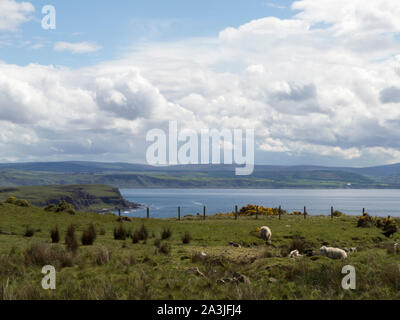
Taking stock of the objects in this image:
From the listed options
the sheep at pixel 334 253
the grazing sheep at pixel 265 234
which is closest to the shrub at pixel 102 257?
the sheep at pixel 334 253

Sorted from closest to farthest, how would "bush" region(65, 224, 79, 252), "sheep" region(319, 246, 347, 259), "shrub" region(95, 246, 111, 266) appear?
"shrub" region(95, 246, 111, 266)
"sheep" region(319, 246, 347, 259)
"bush" region(65, 224, 79, 252)

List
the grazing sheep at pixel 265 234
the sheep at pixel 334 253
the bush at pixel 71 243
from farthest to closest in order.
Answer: the grazing sheep at pixel 265 234, the bush at pixel 71 243, the sheep at pixel 334 253

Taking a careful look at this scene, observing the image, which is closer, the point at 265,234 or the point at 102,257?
the point at 102,257

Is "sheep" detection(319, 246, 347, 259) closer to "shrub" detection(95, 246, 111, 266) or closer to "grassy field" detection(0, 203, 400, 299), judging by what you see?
"grassy field" detection(0, 203, 400, 299)

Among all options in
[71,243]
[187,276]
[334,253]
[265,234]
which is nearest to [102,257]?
[187,276]

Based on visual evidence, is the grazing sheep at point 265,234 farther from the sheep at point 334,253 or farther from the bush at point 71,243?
the bush at point 71,243

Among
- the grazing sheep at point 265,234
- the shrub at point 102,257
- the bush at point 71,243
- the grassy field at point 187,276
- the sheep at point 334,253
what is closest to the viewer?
the grassy field at point 187,276

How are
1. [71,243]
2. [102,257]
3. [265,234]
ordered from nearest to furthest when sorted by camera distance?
[102,257]
[71,243]
[265,234]

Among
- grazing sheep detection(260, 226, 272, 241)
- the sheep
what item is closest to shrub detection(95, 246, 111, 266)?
the sheep

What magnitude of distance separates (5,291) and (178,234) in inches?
870

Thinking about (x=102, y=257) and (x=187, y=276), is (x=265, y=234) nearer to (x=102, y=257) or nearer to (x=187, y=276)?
(x=102, y=257)
